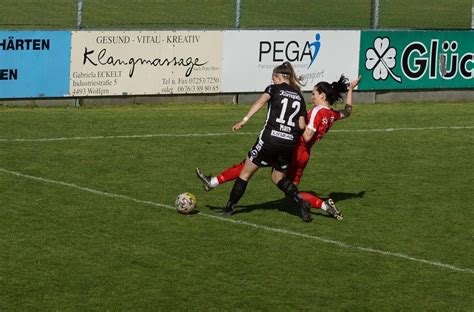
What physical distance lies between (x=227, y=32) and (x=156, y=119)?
3.03 metres

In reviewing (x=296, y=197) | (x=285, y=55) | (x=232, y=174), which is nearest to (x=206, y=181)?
(x=232, y=174)

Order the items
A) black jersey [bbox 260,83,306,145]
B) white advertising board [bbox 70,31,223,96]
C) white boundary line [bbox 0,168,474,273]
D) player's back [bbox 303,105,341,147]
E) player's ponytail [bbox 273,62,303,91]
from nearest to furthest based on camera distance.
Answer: white boundary line [bbox 0,168,474,273], black jersey [bbox 260,83,306,145], player's ponytail [bbox 273,62,303,91], player's back [bbox 303,105,341,147], white advertising board [bbox 70,31,223,96]

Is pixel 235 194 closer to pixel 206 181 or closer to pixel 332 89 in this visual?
pixel 206 181

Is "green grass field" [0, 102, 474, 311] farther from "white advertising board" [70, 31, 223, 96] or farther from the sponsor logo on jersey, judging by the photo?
"white advertising board" [70, 31, 223, 96]

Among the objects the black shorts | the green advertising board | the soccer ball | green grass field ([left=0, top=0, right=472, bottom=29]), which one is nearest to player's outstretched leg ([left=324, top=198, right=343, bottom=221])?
the black shorts

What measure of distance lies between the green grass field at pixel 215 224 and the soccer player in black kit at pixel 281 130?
0.50m

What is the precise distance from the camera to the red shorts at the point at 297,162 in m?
14.7

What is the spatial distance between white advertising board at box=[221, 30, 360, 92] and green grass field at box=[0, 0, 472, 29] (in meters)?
6.05

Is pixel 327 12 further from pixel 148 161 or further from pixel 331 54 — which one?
pixel 148 161

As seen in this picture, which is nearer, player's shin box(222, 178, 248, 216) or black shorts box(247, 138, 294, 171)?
black shorts box(247, 138, 294, 171)

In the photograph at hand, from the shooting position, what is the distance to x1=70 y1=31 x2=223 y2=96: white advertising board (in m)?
23.2

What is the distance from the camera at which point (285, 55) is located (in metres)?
25.2

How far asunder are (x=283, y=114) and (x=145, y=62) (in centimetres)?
997

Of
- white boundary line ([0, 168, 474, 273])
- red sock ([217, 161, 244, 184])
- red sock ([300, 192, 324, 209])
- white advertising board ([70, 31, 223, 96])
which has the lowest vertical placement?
white boundary line ([0, 168, 474, 273])
